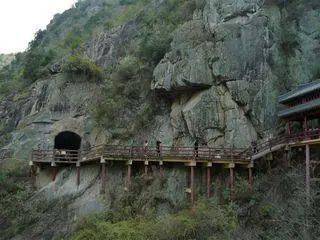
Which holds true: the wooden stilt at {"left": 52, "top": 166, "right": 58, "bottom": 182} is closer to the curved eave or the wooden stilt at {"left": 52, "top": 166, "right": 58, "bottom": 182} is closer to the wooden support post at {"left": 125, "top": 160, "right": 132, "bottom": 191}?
the wooden support post at {"left": 125, "top": 160, "right": 132, "bottom": 191}

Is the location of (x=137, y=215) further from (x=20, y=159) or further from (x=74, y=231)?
(x=20, y=159)

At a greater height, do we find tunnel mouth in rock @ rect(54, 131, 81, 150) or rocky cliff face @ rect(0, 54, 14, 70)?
rocky cliff face @ rect(0, 54, 14, 70)

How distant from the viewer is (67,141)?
44156mm

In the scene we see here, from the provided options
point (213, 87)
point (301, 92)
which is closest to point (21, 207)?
point (213, 87)

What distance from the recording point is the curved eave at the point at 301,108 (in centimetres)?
2695

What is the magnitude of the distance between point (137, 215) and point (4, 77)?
47.5 meters

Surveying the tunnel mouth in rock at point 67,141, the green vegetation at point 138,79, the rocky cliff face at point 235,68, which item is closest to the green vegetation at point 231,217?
the rocky cliff face at point 235,68

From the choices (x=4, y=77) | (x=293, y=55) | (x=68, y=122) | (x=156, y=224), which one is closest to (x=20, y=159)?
(x=68, y=122)

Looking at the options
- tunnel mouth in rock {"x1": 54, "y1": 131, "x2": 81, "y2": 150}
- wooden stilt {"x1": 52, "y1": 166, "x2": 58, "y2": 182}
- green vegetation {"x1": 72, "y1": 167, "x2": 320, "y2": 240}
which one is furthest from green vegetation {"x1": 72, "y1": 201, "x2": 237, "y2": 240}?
tunnel mouth in rock {"x1": 54, "y1": 131, "x2": 81, "y2": 150}

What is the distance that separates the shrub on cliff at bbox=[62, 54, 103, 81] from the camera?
4303 centimetres

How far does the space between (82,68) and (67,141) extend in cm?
785

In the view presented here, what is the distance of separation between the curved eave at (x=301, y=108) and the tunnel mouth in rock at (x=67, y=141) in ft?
65.9

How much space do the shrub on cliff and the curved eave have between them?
20368 millimetres

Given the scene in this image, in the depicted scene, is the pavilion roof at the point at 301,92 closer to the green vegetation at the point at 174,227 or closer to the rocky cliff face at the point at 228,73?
the rocky cliff face at the point at 228,73
